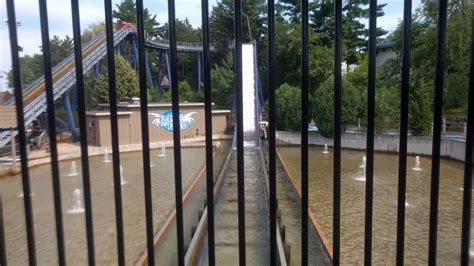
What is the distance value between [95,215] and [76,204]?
121 cm

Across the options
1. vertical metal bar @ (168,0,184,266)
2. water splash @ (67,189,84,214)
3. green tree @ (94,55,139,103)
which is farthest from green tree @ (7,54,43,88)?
green tree @ (94,55,139,103)

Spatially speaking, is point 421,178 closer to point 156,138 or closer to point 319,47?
point 156,138

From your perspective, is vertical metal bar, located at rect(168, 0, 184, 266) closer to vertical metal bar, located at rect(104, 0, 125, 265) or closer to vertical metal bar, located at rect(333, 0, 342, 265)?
vertical metal bar, located at rect(104, 0, 125, 265)

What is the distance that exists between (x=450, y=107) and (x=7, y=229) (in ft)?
69.0

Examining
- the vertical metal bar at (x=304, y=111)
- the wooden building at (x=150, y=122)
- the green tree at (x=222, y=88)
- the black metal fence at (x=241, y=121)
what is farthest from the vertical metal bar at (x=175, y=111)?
the green tree at (x=222, y=88)

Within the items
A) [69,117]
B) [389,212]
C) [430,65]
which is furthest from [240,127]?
[430,65]

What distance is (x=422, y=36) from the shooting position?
21859mm

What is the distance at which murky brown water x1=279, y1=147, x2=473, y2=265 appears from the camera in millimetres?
5578

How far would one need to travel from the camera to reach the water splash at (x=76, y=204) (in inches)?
310

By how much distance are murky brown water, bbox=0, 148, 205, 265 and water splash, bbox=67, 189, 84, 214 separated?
11cm

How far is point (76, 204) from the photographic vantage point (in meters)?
8.43

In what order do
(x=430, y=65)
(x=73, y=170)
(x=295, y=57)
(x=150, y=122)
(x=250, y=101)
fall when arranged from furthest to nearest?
(x=295, y=57)
(x=250, y=101)
(x=430, y=65)
(x=150, y=122)
(x=73, y=170)

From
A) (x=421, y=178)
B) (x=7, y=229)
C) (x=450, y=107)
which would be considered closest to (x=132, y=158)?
(x=7, y=229)

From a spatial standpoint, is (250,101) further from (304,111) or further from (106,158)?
(304,111)
